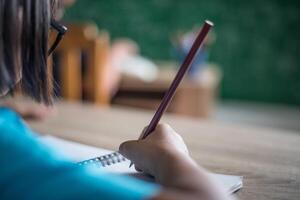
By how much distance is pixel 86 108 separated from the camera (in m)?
1.40

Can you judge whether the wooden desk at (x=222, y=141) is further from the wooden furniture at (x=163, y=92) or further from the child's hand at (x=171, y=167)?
the wooden furniture at (x=163, y=92)

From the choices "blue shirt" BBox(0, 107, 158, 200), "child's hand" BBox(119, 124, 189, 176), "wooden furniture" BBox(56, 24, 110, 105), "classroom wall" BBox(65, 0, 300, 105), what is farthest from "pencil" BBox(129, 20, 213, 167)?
"classroom wall" BBox(65, 0, 300, 105)

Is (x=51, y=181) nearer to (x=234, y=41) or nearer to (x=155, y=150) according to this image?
(x=155, y=150)

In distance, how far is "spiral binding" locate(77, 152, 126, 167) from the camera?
823 mm

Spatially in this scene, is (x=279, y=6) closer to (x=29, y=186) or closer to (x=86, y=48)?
(x=86, y=48)

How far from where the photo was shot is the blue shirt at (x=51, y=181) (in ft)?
1.68

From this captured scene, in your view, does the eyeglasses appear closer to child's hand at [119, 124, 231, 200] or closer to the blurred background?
child's hand at [119, 124, 231, 200]

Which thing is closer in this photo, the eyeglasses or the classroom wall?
the eyeglasses

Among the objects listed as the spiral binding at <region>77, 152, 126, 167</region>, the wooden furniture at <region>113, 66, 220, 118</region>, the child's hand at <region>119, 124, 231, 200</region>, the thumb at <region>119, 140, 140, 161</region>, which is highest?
the child's hand at <region>119, 124, 231, 200</region>

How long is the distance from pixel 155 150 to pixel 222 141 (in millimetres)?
381

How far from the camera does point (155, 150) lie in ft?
2.32

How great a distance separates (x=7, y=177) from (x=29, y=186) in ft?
0.09

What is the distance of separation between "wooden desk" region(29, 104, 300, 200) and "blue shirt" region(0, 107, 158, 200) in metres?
0.27

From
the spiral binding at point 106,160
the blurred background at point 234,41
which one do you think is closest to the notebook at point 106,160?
the spiral binding at point 106,160
